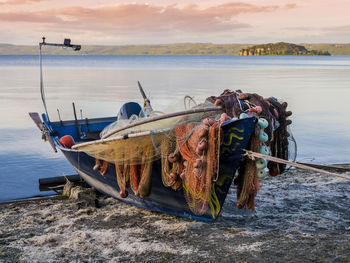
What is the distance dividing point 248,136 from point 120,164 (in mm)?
2225

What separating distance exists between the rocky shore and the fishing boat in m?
0.43

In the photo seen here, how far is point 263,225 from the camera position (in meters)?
6.59

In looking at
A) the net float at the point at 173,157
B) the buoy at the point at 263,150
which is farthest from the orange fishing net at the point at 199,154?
the buoy at the point at 263,150

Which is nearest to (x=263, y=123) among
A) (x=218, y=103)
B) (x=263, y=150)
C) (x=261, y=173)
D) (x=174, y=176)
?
(x=263, y=150)

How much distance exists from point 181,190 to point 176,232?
→ 2.06 ft

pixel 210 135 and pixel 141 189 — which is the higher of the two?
pixel 210 135

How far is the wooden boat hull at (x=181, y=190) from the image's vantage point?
219 inches

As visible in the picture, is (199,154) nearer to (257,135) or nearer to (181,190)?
(257,135)

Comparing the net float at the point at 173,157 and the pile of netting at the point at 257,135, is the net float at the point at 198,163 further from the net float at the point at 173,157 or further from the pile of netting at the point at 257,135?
the pile of netting at the point at 257,135

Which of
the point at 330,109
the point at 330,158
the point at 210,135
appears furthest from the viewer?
the point at 330,109

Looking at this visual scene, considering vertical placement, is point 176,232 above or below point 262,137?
below

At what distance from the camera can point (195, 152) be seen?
18.7ft

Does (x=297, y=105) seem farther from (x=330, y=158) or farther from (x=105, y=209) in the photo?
(x=105, y=209)

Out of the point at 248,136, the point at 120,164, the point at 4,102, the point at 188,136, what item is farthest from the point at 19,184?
the point at 4,102
